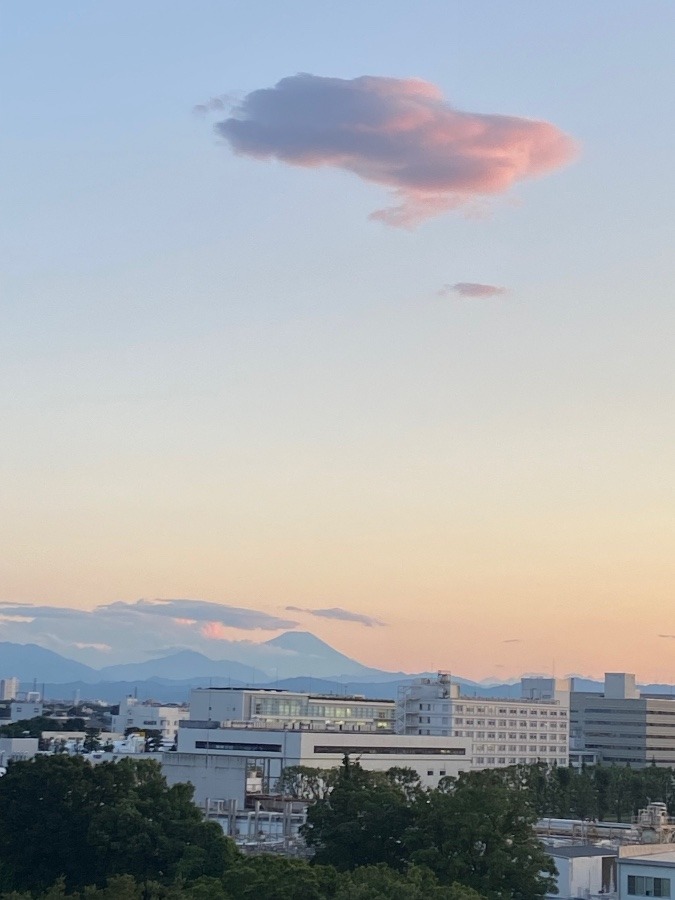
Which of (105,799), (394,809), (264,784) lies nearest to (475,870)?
(394,809)

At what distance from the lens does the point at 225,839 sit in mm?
48344

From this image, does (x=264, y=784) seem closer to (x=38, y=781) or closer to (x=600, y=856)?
(x=38, y=781)

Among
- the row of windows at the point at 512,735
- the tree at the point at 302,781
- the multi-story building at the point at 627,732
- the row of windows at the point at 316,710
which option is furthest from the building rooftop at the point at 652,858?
the multi-story building at the point at 627,732

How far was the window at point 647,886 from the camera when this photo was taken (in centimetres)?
4216

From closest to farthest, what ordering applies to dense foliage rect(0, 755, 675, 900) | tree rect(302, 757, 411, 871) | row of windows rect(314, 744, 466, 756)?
1. dense foliage rect(0, 755, 675, 900)
2. tree rect(302, 757, 411, 871)
3. row of windows rect(314, 744, 466, 756)

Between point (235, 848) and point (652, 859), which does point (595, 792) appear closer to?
point (235, 848)

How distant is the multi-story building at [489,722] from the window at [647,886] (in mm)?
100580

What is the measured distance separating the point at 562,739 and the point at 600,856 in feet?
390

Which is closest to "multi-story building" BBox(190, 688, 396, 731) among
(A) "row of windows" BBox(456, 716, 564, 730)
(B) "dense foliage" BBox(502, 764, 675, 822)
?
(A) "row of windows" BBox(456, 716, 564, 730)

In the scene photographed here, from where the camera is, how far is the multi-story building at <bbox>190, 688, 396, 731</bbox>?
514 feet

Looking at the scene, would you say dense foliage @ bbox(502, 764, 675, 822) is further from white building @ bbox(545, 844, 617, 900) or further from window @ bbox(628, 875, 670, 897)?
window @ bbox(628, 875, 670, 897)

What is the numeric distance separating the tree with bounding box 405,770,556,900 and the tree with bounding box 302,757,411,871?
2.74 m

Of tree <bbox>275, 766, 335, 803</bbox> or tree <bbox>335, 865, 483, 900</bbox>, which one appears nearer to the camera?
tree <bbox>335, 865, 483, 900</bbox>

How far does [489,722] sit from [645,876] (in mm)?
113499
